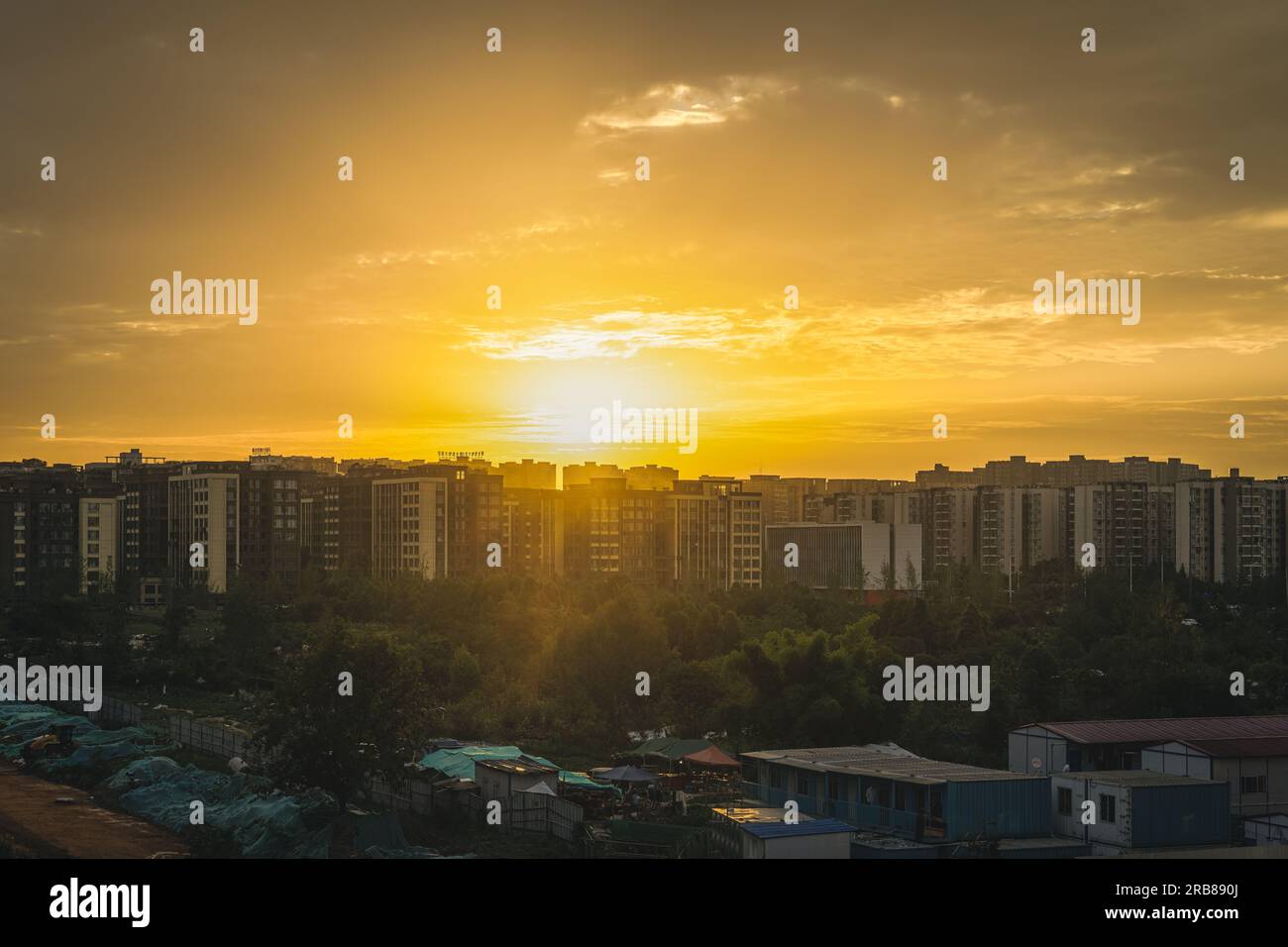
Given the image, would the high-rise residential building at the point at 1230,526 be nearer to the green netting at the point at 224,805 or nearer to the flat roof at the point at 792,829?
the flat roof at the point at 792,829

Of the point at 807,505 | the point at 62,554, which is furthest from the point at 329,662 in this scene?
the point at 807,505

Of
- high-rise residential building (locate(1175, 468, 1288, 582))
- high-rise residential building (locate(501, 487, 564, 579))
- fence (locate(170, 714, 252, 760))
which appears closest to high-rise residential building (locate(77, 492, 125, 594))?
high-rise residential building (locate(501, 487, 564, 579))

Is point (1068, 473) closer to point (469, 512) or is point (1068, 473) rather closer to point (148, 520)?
point (469, 512)

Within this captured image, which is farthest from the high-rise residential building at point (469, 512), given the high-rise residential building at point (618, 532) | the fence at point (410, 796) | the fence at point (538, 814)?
the fence at point (538, 814)

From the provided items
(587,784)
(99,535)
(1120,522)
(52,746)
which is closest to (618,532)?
(1120,522)

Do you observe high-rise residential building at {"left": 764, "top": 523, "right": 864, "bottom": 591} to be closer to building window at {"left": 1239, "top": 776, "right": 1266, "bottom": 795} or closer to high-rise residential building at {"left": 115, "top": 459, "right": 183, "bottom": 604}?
high-rise residential building at {"left": 115, "top": 459, "right": 183, "bottom": 604}
